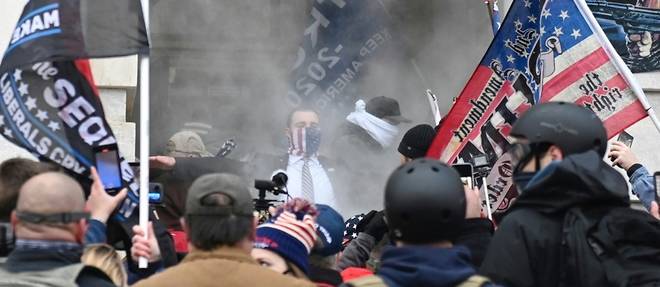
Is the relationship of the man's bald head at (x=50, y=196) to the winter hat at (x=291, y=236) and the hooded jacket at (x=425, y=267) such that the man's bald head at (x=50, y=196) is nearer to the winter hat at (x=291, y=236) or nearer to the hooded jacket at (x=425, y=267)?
the winter hat at (x=291, y=236)

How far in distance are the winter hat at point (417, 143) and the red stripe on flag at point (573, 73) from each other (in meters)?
0.76

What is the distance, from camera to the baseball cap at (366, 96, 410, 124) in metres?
9.44

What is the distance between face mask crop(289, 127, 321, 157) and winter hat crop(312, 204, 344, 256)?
10.0 ft

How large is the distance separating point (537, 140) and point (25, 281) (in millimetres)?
1824

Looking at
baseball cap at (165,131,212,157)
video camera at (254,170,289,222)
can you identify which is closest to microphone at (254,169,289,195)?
video camera at (254,170,289,222)

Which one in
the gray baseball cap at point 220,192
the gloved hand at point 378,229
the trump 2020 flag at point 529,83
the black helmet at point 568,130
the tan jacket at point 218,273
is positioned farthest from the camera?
the gloved hand at point 378,229

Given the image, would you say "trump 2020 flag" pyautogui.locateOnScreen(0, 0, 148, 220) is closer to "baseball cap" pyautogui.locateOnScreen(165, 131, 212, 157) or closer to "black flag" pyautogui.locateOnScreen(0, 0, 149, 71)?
"black flag" pyautogui.locateOnScreen(0, 0, 149, 71)

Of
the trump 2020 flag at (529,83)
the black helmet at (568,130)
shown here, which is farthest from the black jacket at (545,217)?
the trump 2020 flag at (529,83)

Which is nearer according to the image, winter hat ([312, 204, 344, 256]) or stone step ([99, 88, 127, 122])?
winter hat ([312, 204, 344, 256])

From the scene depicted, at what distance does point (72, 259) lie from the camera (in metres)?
4.18

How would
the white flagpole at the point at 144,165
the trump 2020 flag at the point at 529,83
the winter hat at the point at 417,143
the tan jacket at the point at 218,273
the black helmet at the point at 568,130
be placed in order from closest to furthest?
the tan jacket at the point at 218,273
the black helmet at the point at 568,130
the white flagpole at the point at 144,165
the trump 2020 flag at the point at 529,83
the winter hat at the point at 417,143

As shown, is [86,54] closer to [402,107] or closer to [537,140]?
[537,140]

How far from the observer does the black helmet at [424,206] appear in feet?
12.7

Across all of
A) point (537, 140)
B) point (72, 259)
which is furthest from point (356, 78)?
point (72, 259)
